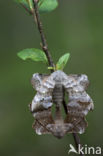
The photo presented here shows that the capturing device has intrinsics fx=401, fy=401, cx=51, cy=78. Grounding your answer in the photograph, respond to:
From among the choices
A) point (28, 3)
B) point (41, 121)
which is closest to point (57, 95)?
point (41, 121)

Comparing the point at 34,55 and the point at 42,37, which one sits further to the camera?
the point at 34,55

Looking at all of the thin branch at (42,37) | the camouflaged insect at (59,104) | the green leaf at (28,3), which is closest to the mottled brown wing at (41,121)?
the camouflaged insect at (59,104)

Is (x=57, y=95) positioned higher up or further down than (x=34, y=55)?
further down

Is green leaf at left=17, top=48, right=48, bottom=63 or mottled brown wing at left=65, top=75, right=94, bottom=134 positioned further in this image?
green leaf at left=17, top=48, right=48, bottom=63

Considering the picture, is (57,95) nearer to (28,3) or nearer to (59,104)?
(59,104)

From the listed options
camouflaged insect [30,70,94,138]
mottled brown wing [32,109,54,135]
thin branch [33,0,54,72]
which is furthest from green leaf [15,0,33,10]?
mottled brown wing [32,109,54,135]

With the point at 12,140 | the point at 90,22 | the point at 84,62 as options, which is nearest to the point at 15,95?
the point at 12,140

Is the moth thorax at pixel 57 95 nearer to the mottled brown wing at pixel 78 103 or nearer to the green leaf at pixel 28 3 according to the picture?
the mottled brown wing at pixel 78 103

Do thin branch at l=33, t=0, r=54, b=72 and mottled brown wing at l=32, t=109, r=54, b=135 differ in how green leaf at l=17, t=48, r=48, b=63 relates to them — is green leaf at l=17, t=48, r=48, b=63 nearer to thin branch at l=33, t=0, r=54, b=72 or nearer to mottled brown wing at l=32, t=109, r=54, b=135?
thin branch at l=33, t=0, r=54, b=72
